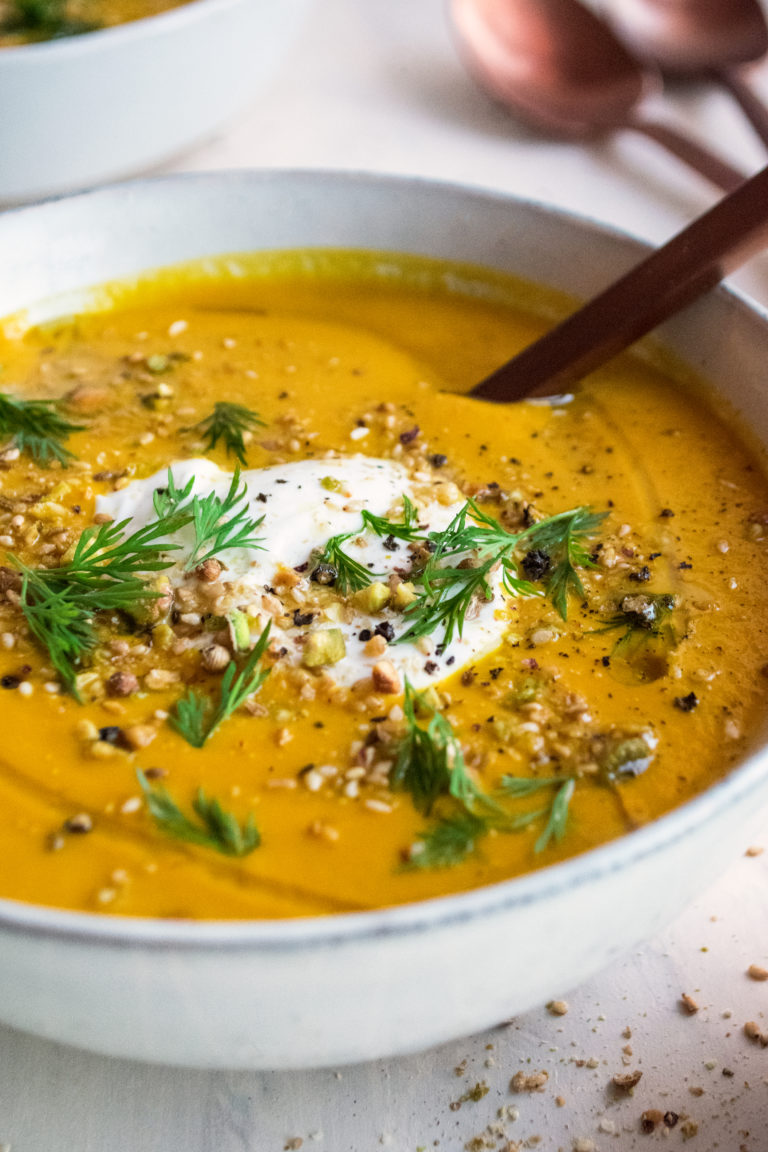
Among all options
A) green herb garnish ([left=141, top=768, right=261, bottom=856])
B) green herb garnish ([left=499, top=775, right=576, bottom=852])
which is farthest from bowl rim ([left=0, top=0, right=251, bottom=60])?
green herb garnish ([left=499, top=775, right=576, bottom=852])

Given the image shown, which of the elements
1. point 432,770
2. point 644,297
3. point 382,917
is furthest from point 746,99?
point 382,917

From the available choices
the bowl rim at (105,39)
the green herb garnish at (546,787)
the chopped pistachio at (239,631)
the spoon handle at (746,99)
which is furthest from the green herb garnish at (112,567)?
the spoon handle at (746,99)

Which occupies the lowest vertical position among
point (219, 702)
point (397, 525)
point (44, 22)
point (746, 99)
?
point (219, 702)

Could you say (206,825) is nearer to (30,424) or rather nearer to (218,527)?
(218,527)

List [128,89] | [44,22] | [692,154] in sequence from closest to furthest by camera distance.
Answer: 1. [128,89]
2. [692,154]
3. [44,22]

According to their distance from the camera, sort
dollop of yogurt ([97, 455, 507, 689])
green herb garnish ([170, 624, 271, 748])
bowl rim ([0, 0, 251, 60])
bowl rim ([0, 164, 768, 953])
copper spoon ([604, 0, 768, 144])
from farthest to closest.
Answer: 1. copper spoon ([604, 0, 768, 144])
2. bowl rim ([0, 0, 251, 60])
3. dollop of yogurt ([97, 455, 507, 689])
4. green herb garnish ([170, 624, 271, 748])
5. bowl rim ([0, 164, 768, 953])

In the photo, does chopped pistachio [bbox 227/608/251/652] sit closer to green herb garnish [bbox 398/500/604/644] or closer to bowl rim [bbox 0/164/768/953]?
green herb garnish [bbox 398/500/604/644]

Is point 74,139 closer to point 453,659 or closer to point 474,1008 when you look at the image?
point 453,659

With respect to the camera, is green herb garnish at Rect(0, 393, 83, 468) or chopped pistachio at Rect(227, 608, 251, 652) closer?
chopped pistachio at Rect(227, 608, 251, 652)
